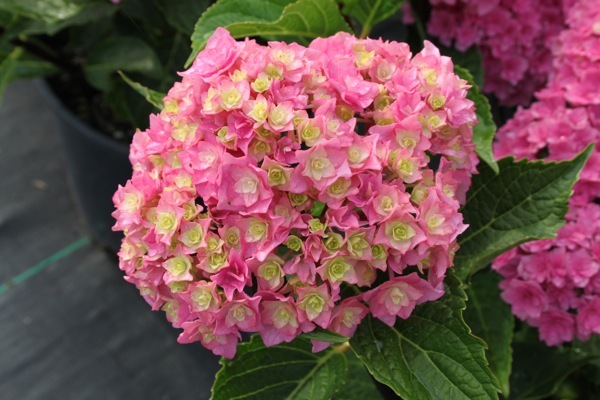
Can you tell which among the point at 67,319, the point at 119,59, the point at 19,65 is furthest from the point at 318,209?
the point at 67,319

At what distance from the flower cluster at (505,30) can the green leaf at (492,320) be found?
16.4 inches

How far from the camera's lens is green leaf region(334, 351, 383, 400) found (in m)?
1.16

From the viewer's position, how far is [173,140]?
792 mm

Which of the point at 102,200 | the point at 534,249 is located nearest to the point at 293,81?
the point at 534,249

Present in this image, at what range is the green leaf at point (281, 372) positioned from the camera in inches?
35.3

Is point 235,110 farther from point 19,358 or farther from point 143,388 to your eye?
point 19,358

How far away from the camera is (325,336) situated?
0.75m

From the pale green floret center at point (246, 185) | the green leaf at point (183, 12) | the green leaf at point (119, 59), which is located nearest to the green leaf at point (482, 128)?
the pale green floret center at point (246, 185)

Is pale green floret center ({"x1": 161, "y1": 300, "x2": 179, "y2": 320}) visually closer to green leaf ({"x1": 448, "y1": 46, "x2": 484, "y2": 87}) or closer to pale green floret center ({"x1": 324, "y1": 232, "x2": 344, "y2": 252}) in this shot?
pale green floret center ({"x1": 324, "y1": 232, "x2": 344, "y2": 252})

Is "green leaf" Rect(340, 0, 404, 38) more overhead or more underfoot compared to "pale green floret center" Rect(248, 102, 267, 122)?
more underfoot

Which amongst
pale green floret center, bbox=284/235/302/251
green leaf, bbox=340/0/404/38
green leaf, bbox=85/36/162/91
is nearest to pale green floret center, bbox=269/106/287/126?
pale green floret center, bbox=284/235/302/251

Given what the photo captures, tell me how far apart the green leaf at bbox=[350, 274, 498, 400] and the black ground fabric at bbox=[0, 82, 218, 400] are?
100cm

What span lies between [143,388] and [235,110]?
1.18 meters

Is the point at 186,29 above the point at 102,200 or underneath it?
above
